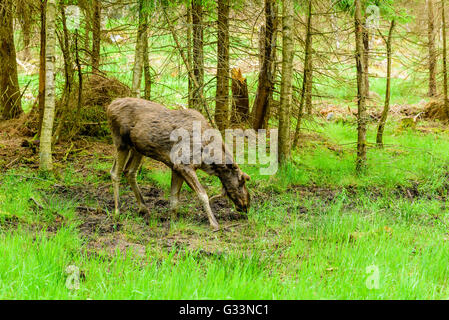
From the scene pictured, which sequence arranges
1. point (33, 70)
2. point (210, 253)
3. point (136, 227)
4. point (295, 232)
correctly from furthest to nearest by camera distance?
point (33, 70)
point (136, 227)
point (295, 232)
point (210, 253)

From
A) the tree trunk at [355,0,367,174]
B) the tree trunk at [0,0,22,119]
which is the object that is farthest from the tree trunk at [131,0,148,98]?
the tree trunk at [0,0,22,119]

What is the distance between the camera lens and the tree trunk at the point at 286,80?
8953mm

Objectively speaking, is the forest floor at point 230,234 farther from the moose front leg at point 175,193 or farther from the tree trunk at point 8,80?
the tree trunk at point 8,80

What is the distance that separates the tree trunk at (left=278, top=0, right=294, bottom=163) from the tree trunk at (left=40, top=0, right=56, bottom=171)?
4.34 m

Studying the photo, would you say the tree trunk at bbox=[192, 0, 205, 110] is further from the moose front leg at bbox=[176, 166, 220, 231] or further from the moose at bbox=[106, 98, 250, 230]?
the moose front leg at bbox=[176, 166, 220, 231]

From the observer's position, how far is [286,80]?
9.33 m

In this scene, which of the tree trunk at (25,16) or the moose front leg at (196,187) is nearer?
the moose front leg at (196,187)

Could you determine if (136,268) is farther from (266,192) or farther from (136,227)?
(266,192)

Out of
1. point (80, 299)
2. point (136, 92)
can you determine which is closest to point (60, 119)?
point (136, 92)

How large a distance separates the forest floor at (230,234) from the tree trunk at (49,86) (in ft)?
1.35

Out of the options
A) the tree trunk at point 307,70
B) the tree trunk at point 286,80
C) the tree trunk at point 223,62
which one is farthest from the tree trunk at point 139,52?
the tree trunk at point 307,70

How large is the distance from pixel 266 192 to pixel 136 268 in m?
4.53
